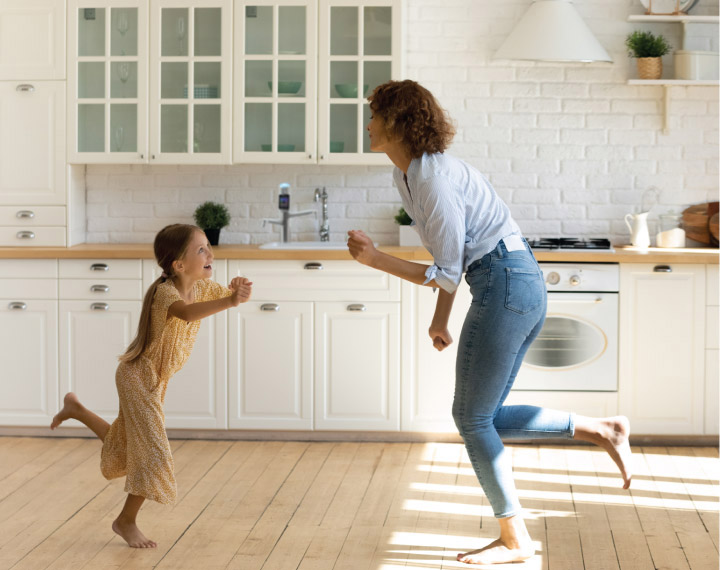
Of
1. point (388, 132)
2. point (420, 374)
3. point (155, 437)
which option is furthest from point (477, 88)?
point (155, 437)

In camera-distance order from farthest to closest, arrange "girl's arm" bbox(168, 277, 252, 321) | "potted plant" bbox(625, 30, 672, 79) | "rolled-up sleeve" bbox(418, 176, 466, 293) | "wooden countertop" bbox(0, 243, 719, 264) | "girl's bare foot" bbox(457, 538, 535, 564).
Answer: "potted plant" bbox(625, 30, 672, 79), "wooden countertop" bbox(0, 243, 719, 264), "girl's bare foot" bbox(457, 538, 535, 564), "girl's arm" bbox(168, 277, 252, 321), "rolled-up sleeve" bbox(418, 176, 466, 293)

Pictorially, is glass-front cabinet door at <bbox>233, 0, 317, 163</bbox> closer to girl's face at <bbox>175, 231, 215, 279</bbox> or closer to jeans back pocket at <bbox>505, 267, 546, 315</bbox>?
girl's face at <bbox>175, 231, 215, 279</bbox>

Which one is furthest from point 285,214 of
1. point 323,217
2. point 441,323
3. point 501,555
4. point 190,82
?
point 501,555

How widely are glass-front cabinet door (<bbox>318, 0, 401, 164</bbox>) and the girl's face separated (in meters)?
1.66

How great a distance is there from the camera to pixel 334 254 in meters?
4.35

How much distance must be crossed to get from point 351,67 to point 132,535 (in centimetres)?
247

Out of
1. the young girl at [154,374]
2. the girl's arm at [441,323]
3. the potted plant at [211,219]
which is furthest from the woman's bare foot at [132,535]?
the potted plant at [211,219]

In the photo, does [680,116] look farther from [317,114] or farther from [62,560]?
[62,560]

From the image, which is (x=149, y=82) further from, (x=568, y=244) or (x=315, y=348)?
(x=568, y=244)

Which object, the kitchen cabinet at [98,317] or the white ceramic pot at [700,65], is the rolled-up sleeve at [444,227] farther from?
the white ceramic pot at [700,65]

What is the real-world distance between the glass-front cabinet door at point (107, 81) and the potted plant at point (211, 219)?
0.38 m

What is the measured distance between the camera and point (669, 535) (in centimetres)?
316

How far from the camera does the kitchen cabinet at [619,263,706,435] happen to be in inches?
169

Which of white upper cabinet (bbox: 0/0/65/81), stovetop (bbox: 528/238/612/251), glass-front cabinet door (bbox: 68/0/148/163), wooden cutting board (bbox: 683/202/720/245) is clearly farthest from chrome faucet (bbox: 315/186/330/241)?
wooden cutting board (bbox: 683/202/720/245)
